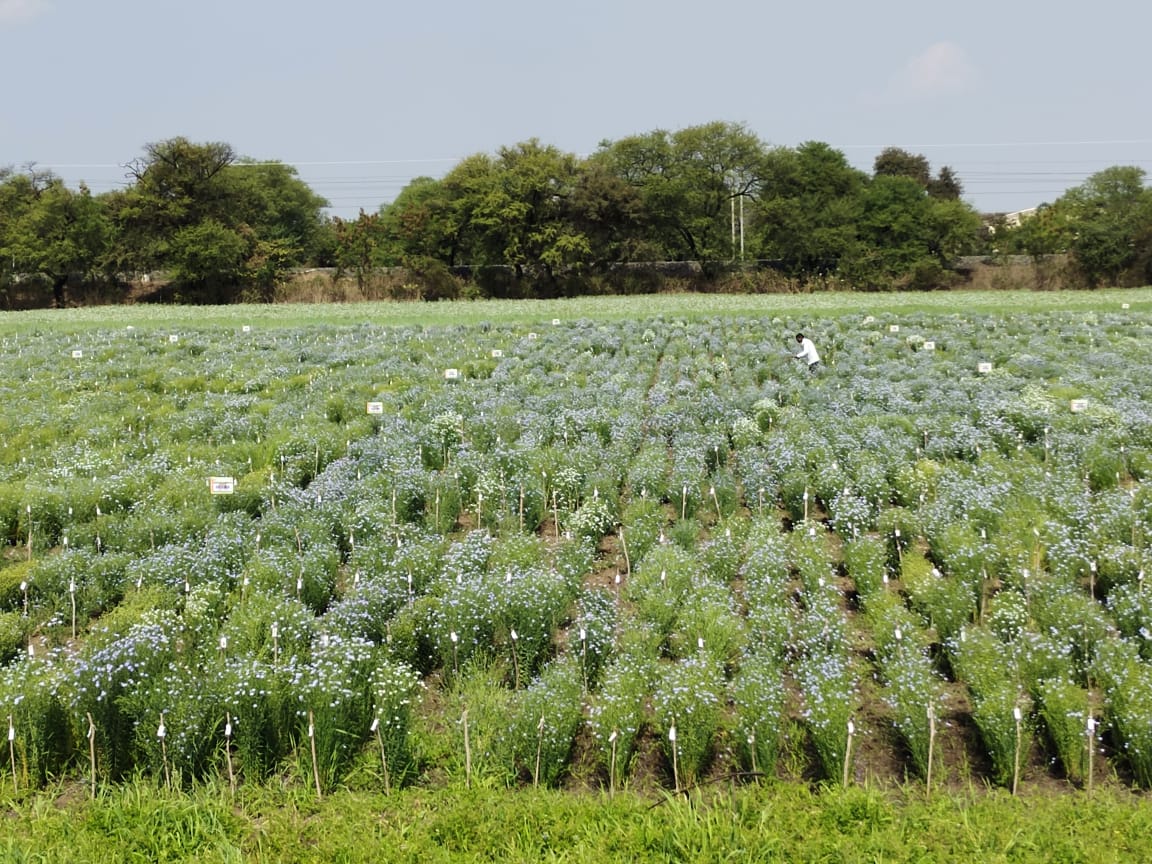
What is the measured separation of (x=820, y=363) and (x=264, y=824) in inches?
643

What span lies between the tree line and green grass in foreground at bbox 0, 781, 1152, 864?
54.5 m

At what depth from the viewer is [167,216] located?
57469mm

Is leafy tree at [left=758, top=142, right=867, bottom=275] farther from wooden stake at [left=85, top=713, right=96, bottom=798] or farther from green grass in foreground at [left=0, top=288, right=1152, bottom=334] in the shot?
wooden stake at [left=85, top=713, right=96, bottom=798]

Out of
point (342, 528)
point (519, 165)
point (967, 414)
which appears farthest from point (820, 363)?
point (519, 165)

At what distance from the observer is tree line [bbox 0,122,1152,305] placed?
5776cm

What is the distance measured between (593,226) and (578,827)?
57755 millimetres

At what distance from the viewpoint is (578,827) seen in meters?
4.78

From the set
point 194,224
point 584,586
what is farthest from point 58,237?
point 584,586

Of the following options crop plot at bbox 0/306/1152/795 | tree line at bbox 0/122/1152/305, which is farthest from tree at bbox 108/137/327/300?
crop plot at bbox 0/306/1152/795

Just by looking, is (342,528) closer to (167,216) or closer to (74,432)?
(74,432)

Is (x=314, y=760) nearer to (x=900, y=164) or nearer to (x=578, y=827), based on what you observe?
(x=578, y=827)

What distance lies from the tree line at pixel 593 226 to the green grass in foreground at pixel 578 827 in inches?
2147

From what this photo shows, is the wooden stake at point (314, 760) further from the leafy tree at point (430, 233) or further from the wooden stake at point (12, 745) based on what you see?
the leafy tree at point (430, 233)

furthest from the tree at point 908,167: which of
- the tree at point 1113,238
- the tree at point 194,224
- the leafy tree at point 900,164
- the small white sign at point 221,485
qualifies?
the small white sign at point 221,485
